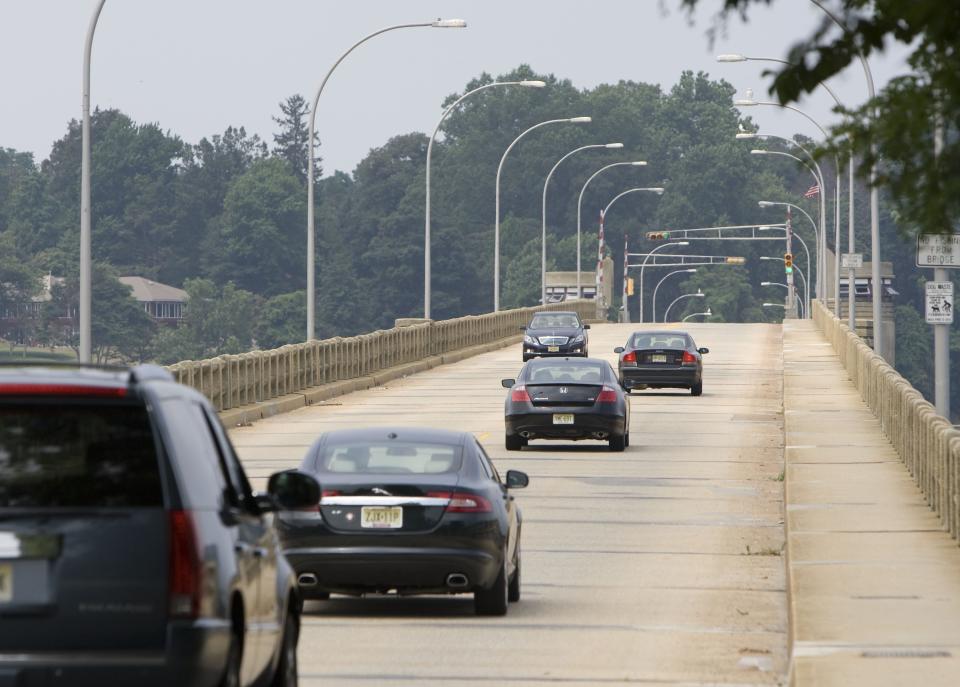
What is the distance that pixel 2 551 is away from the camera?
756cm

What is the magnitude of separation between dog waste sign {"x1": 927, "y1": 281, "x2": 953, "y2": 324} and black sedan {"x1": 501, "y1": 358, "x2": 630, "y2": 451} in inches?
186

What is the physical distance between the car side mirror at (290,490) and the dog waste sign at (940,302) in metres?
23.7

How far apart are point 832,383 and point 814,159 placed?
4180 centimetres

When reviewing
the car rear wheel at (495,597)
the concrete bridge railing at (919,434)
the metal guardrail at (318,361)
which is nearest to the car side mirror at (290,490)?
the car rear wheel at (495,597)

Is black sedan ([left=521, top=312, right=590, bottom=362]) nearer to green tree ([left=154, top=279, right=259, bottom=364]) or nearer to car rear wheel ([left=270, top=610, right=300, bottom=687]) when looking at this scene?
car rear wheel ([left=270, top=610, right=300, bottom=687])

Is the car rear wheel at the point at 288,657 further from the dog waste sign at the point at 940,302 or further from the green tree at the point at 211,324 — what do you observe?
the green tree at the point at 211,324

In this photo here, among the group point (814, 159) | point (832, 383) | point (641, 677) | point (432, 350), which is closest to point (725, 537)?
point (641, 677)

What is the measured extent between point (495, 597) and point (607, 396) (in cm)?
1762

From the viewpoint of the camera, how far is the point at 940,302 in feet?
106

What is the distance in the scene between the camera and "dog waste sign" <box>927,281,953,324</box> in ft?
105

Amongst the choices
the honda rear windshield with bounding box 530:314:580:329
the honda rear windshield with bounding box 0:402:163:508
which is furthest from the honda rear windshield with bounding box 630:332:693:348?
the honda rear windshield with bounding box 0:402:163:508

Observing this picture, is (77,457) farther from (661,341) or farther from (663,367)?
(661,341)

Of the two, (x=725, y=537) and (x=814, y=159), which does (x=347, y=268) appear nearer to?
(x=725, y=537)

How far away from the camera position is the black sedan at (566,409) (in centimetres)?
3241
